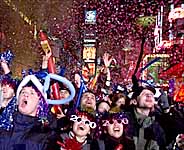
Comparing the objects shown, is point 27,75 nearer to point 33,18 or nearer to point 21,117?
point 21,117

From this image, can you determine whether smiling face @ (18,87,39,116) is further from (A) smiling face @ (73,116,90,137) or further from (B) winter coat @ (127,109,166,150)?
(B) winter coat @ (127,109,166,150)

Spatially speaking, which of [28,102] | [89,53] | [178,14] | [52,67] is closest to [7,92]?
[28,102]

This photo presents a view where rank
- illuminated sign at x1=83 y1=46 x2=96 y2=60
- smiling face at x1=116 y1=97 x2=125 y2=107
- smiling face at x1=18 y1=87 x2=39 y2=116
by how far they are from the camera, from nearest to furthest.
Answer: smiling face at x1=18 y1=87 x2=39 y2=116 < smiling face at x1=116 y1=97 x2=125 y2=107 < illuminated sign at x1=83 y1=46 x2=96 y2=60

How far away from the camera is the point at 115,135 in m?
5.43

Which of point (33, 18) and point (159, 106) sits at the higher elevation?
point (33, 18)

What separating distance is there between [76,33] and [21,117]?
38734 millimetres

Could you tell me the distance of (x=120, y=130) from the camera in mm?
5473

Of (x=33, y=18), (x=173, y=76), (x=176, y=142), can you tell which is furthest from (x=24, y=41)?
(x=176, y=142)

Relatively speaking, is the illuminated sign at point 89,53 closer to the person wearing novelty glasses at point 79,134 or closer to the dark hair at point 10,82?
the dark hair at point 10,82

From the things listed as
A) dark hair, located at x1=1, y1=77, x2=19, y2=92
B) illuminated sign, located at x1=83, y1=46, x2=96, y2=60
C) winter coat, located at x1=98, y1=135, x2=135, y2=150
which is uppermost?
illuminated sign, located at x1=83, y1=46, x2=96, y2=60

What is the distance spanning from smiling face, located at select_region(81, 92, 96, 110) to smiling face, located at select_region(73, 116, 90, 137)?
109 centimetres

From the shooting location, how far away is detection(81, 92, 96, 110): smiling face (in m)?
6.27

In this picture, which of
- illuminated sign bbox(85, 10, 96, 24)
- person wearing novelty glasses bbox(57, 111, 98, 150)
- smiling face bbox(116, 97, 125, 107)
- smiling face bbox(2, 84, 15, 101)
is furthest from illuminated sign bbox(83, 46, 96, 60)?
person wearing novelty glasses bbox(57, 111, 98, 150)

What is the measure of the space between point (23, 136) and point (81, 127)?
1.93 feet
